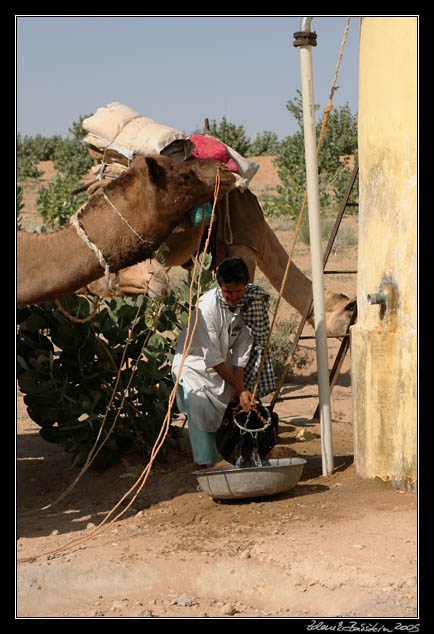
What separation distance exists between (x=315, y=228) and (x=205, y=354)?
119 cm

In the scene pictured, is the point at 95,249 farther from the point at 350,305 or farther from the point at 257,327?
the point at 350,305

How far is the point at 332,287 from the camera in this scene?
14.7 meters

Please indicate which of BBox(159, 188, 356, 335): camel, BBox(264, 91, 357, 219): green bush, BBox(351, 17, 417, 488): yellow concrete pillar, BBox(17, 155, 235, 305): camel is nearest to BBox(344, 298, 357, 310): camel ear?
BBox(159, 188, 356, 335): camel

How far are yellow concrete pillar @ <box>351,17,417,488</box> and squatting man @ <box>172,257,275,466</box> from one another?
839mm

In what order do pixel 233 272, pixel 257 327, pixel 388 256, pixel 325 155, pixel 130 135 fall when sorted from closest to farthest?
pixel 388 256
pixel 233 272
pixel 257 327
pixel 130 135
pixel 325 155

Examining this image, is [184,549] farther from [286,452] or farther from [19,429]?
[19,429]

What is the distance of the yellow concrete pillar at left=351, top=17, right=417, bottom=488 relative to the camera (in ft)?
16.8

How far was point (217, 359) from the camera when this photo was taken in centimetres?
590

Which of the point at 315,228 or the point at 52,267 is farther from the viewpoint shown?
the point at 315,228

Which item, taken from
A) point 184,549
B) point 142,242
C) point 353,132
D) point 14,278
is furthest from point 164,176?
point 353,132

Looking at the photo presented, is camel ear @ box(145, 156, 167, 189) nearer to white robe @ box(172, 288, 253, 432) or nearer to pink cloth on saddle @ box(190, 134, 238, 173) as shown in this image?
white robe @ box(172, 288, 253, 432)

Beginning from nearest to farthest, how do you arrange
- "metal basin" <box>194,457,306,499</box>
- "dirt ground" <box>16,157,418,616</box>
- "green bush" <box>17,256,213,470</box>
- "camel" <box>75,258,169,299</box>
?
"dirt ground" <box>16,157,418,616</box> → "metal basin" <box>194,457,306,499</box> → "green bush" <box>17,256,213,470</box> → "camel" <box>75,258,169,299</box>

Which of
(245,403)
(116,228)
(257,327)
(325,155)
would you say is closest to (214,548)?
(245,403)

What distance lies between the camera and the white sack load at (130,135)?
681 cm
